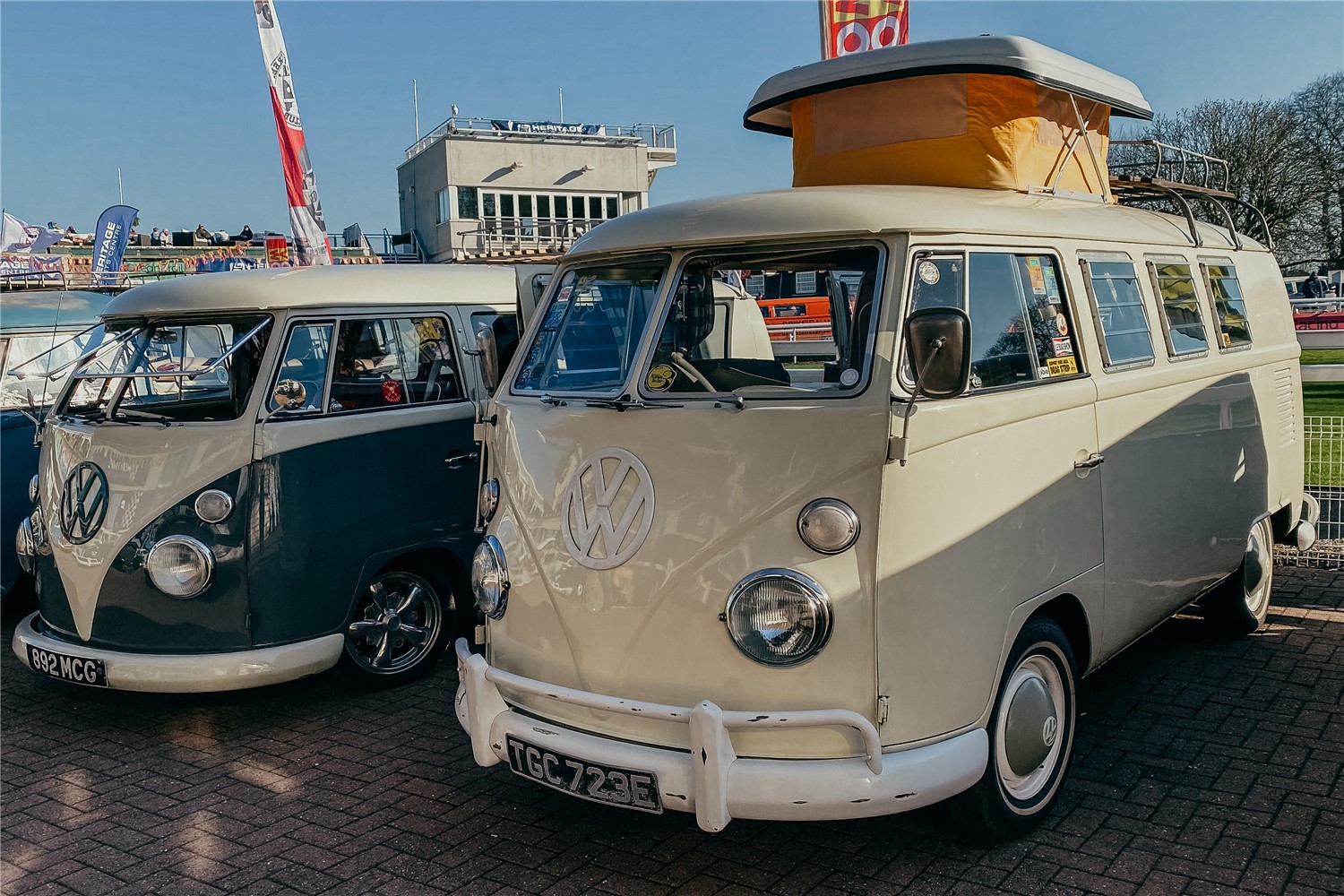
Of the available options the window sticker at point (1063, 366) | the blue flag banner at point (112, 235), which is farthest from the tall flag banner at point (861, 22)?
the blue flag banner at point (112, 235)

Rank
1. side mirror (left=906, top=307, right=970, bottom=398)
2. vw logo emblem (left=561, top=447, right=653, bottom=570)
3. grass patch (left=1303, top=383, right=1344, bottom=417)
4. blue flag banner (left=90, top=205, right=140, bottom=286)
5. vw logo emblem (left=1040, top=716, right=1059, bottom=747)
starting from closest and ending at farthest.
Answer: side mirror (left=906, top=307, right=970, bottom=398), vw logo emblem (left=561, top=447, right=653, bottom=570), vw logo emblem (left=1040, top=716, right=1059, bottom=747), grass patch (left=1303, top=383, right=1344, bottom=417), blue flag banner (left=90, top=205, right=140, bottom=286)

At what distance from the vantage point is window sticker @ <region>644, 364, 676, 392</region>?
13.5 ft

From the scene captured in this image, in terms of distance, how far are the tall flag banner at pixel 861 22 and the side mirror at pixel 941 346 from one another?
7205 mm

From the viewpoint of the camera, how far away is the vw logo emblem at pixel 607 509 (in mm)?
3922

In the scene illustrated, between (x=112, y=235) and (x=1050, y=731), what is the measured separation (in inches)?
957

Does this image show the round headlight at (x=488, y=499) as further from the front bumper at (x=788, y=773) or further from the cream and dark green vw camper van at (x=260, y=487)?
the front bumper at (x=788, y=773)

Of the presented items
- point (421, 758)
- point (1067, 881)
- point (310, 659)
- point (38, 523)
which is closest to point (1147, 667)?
point (1067, 881)

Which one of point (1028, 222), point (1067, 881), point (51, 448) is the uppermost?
point (1028, 222)

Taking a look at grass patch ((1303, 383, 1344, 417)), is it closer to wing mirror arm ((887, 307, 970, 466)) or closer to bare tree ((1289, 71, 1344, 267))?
wing mirror arm ((887, 307, 970, 466))

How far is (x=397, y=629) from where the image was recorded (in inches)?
252

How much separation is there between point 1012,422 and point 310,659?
3.73 meters

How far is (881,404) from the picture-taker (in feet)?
12.0

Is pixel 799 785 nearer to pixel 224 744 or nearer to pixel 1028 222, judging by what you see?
pixel 1028 222

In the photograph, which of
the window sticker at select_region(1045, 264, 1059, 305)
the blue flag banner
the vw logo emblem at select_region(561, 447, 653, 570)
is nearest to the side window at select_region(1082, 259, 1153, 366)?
the window sticker at select_region(1045, 264, 1059, 305)
